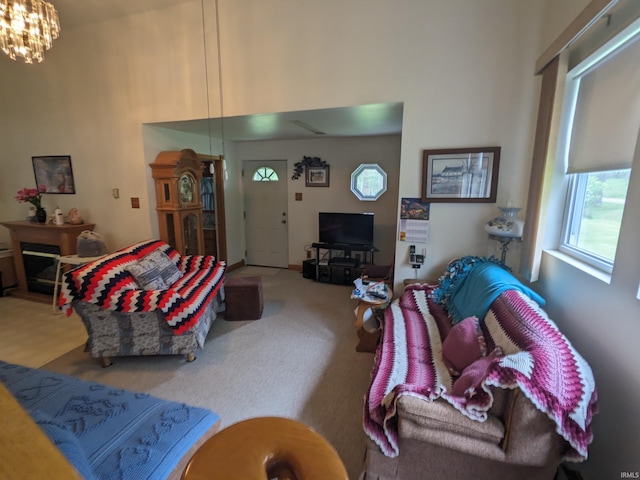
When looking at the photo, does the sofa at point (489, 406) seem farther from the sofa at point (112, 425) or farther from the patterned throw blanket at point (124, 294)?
the patterned throw blanket at point (124, 294)

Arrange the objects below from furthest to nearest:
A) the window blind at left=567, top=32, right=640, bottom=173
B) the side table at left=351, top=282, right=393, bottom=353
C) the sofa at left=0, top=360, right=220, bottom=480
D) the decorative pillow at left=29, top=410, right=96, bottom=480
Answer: the side table at left=351, top=282, right=393, bottom=353, the window blind at left=567, top=32, right=640, bottom=173, the sofa at left=0, top=360, right=220, bottom=480, the decorative pillow at left=29, top=410, right=96, bottom=480

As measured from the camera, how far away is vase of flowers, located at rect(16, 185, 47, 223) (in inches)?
143

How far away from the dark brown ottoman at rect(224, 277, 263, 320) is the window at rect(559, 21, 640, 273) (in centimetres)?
272

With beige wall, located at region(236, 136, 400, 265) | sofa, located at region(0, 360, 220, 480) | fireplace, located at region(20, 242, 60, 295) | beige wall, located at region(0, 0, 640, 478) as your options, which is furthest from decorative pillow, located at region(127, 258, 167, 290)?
beige wall, located at region(236, 136, 400, 265)

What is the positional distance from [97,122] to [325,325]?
141 inches

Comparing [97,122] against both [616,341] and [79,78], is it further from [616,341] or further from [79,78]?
[616,341]

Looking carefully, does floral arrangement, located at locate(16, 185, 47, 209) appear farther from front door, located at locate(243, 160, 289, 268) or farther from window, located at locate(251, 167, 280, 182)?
window, located at locate(251, 167, 280, 182)

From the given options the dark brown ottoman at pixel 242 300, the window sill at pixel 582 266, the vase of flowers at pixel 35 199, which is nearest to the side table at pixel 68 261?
the vase of flowers at pixel 35 199

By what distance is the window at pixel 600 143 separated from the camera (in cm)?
139

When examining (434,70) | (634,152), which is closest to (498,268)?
(634,152)

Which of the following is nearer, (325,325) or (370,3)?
(370,3)

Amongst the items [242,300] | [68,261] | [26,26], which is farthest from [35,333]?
[26,26]

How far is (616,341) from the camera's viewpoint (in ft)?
4.33

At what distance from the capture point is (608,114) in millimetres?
1528
